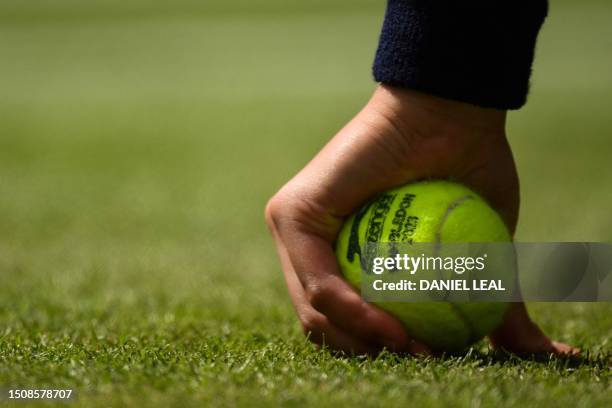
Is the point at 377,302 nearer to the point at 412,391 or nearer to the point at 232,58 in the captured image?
the point at 412,391

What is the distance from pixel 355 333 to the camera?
101 inches

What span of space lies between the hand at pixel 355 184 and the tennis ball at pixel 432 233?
0.15 ft

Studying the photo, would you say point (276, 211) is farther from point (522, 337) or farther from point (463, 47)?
point (522, 337)

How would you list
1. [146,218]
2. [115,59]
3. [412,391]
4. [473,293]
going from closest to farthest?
[412,391]
[473,293]
[146,218]
[115,59]

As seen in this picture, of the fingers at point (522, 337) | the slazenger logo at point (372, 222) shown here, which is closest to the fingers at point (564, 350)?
the fingers at point (522, 337)

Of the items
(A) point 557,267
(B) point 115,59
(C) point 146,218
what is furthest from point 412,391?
(B) point 115,59

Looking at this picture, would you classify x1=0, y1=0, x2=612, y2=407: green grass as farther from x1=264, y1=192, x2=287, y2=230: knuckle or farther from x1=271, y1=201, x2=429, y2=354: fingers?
x1=264, y1=192, x2=287, y2=230: knuckle

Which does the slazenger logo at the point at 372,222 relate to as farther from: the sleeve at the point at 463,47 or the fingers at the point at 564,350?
the fingers at the point at 564,350

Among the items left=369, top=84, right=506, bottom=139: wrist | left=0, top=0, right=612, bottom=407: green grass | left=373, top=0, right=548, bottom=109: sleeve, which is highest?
left=373, top=0, right=548, bottom=109: sleeve

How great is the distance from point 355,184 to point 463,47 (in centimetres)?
53

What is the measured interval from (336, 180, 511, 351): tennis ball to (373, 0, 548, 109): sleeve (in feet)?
1.02

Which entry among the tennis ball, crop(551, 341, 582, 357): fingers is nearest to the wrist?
the tennis ball

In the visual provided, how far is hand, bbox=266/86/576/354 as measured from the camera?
2.56m

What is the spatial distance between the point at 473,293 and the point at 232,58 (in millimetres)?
21079
